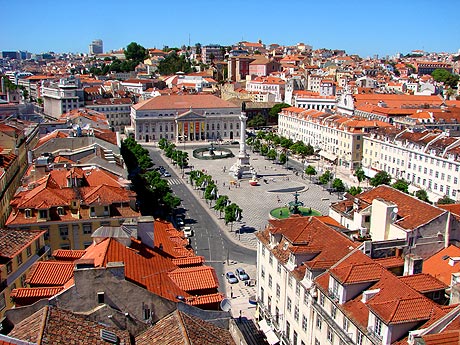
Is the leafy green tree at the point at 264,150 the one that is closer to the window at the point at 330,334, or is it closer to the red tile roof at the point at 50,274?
the window at the point at 330,334

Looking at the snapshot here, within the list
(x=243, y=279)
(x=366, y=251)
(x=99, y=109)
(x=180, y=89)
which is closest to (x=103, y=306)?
(x=366, y=251)

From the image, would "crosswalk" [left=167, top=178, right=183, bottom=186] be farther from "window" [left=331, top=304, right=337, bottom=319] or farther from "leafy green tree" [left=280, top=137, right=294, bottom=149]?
"window" [left=331, top=304, right=337, bottom=319]

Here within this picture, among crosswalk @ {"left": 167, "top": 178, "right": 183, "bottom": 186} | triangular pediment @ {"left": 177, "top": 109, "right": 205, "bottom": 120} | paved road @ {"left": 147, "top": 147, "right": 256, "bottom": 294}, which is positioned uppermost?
triangular pediment @ {"left": 177, "top": 109, "right": 205, "bottom": 120}

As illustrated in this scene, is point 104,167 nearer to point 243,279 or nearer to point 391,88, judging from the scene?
point 243,279

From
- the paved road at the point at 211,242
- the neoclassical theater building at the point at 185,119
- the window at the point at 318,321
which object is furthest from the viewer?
the neoclassical theater building at the point at 185,119

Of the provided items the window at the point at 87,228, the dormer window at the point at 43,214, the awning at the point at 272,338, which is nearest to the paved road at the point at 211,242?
the awning at the point at 272,338

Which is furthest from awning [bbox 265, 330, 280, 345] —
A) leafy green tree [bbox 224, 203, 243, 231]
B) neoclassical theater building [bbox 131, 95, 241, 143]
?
neoclassical theater building [bbox 131, 95, 241, 143]

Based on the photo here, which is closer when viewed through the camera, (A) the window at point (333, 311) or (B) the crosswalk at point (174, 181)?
(A) the window at point (333, 311)
